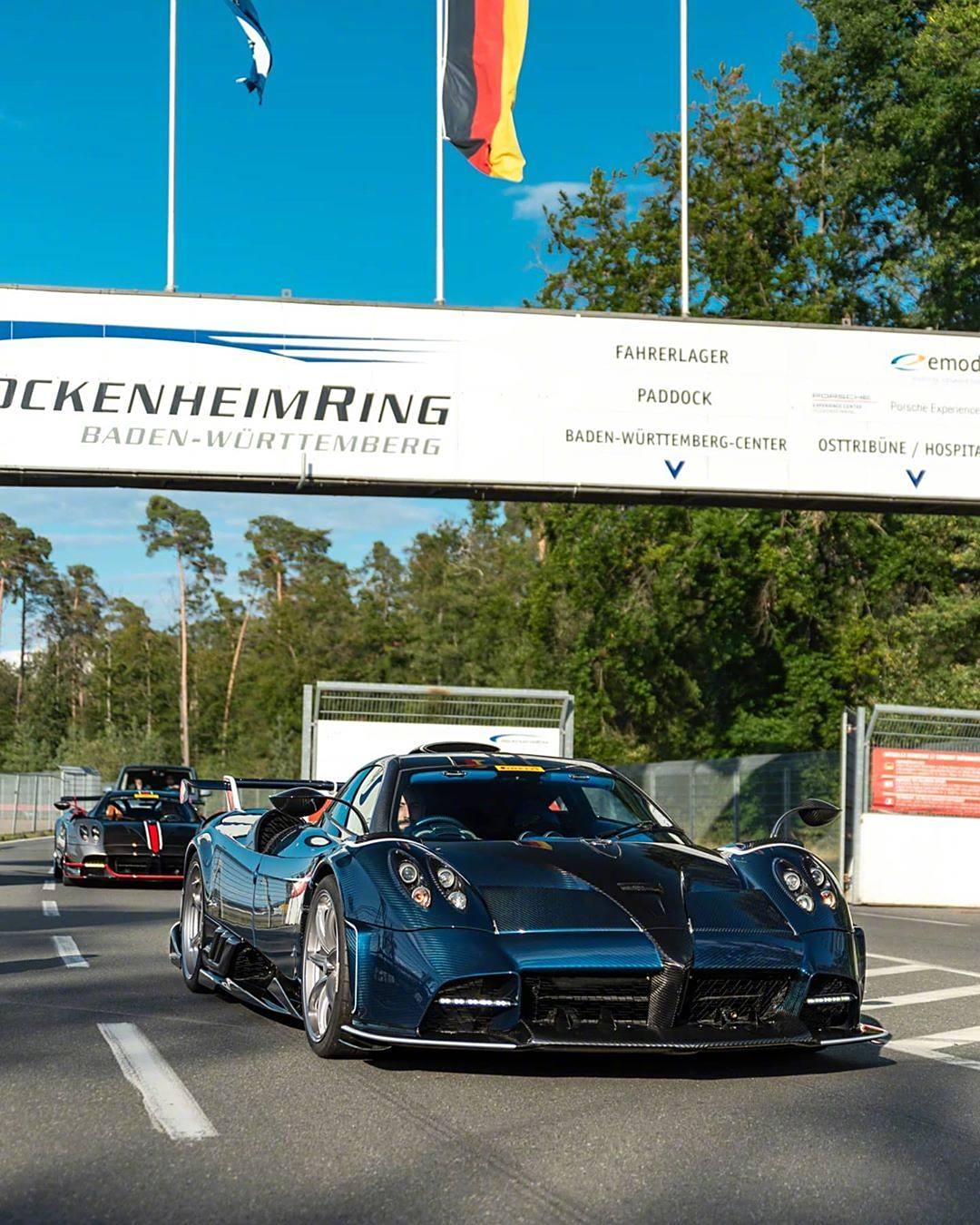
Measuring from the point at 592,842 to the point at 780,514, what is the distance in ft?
107

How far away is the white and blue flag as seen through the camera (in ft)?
76.1

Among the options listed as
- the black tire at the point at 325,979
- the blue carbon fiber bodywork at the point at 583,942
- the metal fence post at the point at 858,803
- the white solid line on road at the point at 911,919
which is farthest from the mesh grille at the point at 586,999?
the metal fence post at the point at 858,803

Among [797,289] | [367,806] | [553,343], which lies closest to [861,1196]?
[367,806]

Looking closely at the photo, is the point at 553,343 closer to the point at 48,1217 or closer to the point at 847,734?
the point at 847,734

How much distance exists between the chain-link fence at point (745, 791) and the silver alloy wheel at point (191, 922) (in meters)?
14.7

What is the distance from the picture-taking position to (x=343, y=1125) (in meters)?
5.15

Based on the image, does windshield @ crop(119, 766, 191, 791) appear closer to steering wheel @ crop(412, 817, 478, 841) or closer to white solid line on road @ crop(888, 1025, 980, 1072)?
steering wheel @ crop(412, 817, 478, 841)

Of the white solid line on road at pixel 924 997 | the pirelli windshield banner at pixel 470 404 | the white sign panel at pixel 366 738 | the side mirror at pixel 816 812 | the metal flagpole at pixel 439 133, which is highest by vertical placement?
the metal flagpole at pixel 439 133

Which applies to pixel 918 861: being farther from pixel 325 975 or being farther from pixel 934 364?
pixel 325 975

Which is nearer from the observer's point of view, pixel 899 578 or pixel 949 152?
pixel 949 152

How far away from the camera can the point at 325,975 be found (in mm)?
6371

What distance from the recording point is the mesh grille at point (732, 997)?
18.8 ft

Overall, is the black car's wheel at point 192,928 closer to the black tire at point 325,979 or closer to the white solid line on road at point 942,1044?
the black tire at point 325,979

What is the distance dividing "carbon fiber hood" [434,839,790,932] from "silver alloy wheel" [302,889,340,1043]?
1.68ft
